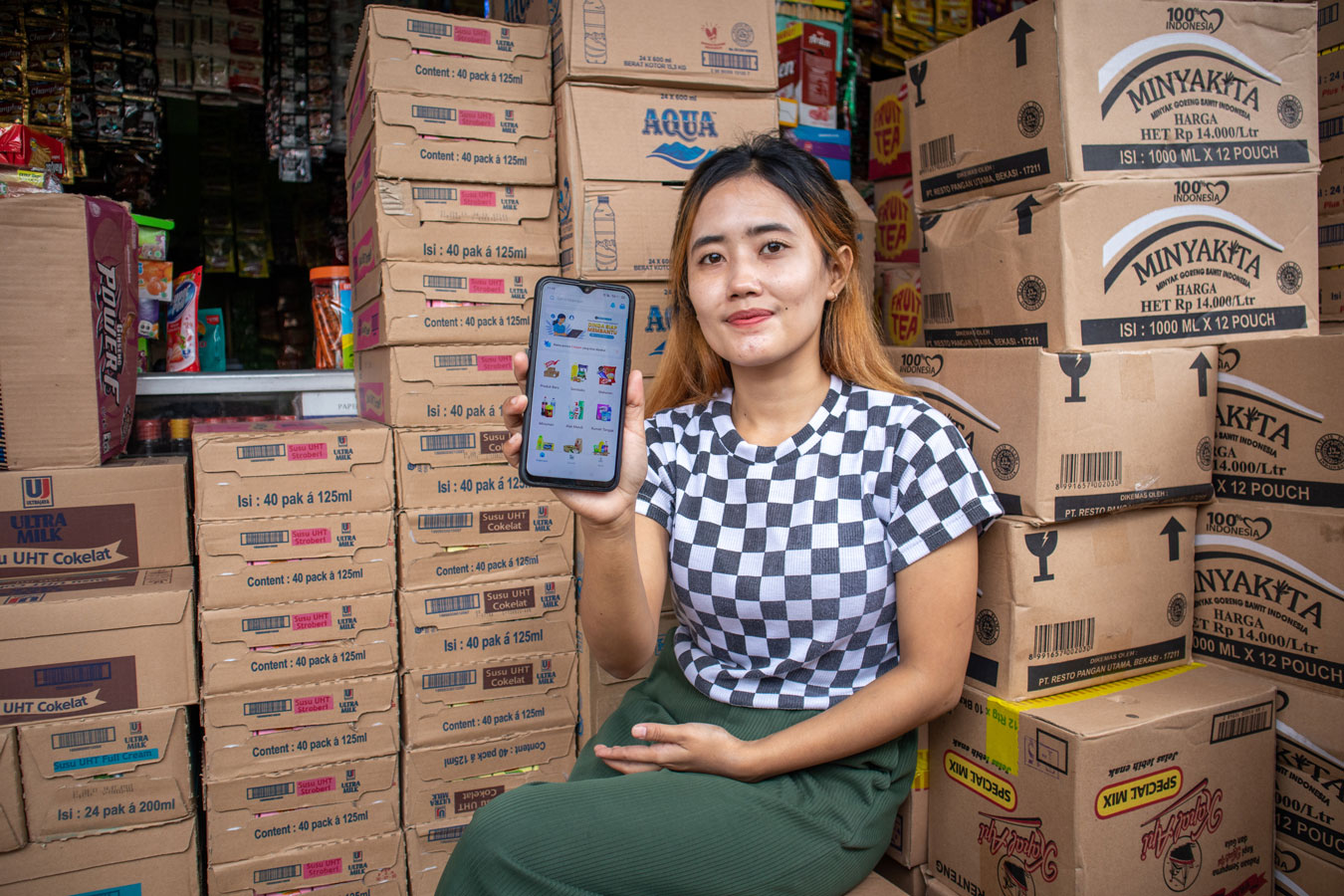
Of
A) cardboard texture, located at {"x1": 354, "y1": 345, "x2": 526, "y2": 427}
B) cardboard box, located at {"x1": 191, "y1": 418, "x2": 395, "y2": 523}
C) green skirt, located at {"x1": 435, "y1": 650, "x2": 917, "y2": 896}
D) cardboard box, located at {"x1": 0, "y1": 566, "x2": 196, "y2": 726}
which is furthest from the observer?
cardboard texture, located at {"x1": 354, "y1": 345, "x2": 526, "y2": 427}

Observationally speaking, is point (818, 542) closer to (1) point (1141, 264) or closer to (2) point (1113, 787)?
(2) point (1113, 787)

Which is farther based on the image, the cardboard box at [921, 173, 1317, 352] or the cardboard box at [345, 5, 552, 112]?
the cardboard box at [345, 5, 552, 112]

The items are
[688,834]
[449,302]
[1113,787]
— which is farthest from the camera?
[449,302]

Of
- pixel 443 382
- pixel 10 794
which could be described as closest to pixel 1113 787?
pixel 443 382

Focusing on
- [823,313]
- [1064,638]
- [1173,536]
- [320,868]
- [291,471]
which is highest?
[823,313]

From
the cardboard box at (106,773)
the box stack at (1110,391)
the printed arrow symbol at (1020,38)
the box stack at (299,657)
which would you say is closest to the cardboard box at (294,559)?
the box stack at (299,657)

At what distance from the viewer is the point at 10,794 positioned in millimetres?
1461

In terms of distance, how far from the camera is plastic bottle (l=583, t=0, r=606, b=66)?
1.60 metres

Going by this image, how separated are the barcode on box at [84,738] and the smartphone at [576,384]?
3.74 feet

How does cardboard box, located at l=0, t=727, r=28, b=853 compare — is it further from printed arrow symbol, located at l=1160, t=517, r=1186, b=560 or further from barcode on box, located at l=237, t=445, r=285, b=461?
printed arrow symbol, located at l=1160, t=517, r=1186, b=560

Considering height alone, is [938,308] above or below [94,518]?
above

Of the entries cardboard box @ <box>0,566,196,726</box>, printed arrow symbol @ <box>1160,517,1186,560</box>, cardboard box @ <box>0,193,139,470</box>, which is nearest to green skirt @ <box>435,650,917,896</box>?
printed arrow symbol @ <box>1160,517,1186,560</box>

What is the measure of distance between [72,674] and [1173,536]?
1847 millimetres

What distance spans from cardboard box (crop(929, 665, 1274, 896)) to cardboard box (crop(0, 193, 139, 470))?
1595 mm
